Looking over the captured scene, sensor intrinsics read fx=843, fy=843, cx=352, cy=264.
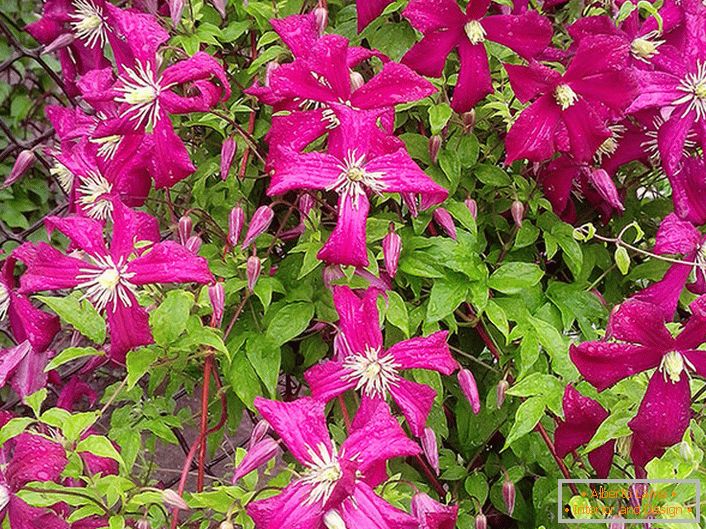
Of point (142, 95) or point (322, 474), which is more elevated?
point (142, 95)

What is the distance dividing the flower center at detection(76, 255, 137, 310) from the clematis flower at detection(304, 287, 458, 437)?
168mm

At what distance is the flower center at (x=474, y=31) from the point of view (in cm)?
79

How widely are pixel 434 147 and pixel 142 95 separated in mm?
290

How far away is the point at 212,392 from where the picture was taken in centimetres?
91

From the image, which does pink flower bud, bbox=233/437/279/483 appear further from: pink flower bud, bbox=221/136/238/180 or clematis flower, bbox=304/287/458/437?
pink flower bud, bbox=221/136/238/180

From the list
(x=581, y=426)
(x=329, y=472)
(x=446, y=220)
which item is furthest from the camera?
(x=446, y=220)

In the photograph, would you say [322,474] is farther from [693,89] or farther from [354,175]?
[693,89]

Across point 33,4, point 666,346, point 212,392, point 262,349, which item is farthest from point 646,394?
point 33,4

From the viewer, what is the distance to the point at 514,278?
0.86 meters

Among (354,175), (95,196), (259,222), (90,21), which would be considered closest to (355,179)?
(354,175)

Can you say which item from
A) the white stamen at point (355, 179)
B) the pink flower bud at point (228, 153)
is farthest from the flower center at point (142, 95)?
the white stamen at point (355, 179)

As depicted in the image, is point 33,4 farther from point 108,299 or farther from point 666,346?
point 666,346

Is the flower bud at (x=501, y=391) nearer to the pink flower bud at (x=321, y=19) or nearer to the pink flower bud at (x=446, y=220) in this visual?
the pink flower bud at (x=446, y=220)

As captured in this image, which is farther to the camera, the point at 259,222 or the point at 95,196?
the point at 95,196
